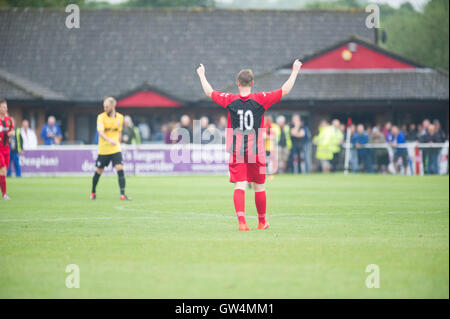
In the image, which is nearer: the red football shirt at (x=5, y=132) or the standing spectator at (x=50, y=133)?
the red football shirt at (x=5, y=132)

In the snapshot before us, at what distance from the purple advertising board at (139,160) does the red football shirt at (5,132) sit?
1205 centimetres

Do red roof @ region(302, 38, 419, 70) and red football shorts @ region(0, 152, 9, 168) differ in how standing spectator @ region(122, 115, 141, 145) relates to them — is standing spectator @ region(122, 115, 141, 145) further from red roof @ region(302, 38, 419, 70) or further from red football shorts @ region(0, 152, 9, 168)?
red roof @ region(302, 38, 419, 70)

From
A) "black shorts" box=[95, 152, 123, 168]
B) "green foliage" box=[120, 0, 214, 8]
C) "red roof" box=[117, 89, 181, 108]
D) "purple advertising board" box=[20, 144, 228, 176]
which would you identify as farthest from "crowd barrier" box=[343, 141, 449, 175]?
"green foliage" box=[120, 0, 214, 8]

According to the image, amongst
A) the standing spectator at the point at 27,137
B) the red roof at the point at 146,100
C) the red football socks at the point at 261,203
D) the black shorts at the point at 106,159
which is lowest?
the red football socks at the point at 261,203

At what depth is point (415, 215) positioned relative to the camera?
12992mm

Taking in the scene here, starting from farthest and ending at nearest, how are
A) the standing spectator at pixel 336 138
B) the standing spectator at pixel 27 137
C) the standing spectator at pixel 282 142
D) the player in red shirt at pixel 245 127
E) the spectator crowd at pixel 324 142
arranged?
1. the standing spectator at pixel 336 138
2. the standing spectator at pixel 282 142
3. the spectator crowd at pixel 324 142
4. the standing spectator at pixel 27 137
5. the player in red shirt at pixel 245 127

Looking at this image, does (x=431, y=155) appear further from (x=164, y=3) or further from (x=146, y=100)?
(x=164, y=3)

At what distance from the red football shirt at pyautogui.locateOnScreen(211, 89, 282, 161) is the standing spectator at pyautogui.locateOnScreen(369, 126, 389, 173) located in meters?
22.8

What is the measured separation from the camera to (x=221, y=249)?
29.1 feet

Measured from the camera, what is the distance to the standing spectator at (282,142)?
31625 millimetres

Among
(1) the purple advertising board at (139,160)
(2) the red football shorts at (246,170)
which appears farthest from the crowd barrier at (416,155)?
(2) the red football shorts at (246,170)

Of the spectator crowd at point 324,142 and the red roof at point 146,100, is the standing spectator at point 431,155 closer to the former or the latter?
the spectator crowd at point 324,142

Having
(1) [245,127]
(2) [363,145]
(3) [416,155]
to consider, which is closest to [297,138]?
(2) [363,145]
